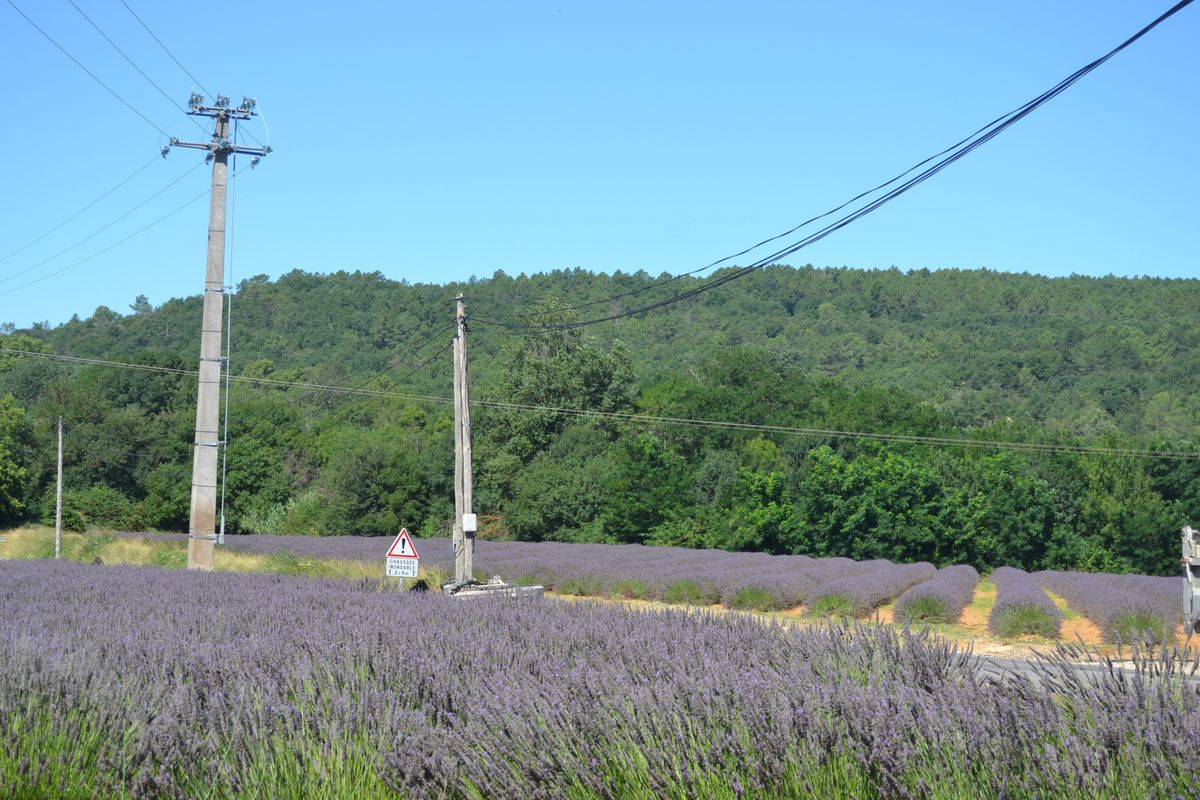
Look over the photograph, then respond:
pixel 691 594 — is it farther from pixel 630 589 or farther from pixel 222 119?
pixel 222 119

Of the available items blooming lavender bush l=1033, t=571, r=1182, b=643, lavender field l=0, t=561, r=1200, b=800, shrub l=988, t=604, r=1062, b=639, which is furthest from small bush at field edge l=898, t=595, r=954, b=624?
lavender field l=0, t=561, r=1200, b=800

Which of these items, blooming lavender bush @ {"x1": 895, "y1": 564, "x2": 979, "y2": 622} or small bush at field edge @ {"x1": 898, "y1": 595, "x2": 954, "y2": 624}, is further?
small bush at field edge @ {"x1": 898, "y1": 595, "x2": 954, "y2": 624}

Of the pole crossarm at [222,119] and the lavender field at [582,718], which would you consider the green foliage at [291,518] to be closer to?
the pole crossarm at [222,119]

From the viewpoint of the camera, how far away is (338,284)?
361 ft

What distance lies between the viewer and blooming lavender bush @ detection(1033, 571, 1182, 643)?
1606cm

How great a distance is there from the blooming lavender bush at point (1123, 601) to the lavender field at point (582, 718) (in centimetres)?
738

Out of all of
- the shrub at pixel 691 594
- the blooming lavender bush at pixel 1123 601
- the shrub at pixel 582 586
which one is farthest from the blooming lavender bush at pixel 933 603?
the shrub at pixel 582 586

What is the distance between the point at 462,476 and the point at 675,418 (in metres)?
41.6

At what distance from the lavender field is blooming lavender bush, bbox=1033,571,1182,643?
7377mm

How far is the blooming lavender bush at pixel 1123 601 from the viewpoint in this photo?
16062mm

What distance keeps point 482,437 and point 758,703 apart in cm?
5891

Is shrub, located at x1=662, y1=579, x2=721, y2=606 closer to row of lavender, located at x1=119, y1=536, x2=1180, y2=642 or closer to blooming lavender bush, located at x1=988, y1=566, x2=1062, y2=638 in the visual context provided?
row of lavender, located at x1=119, y1=536, x2=1180, y2=642

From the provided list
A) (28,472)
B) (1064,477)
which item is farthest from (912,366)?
(28,472)

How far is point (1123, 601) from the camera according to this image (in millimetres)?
18266
